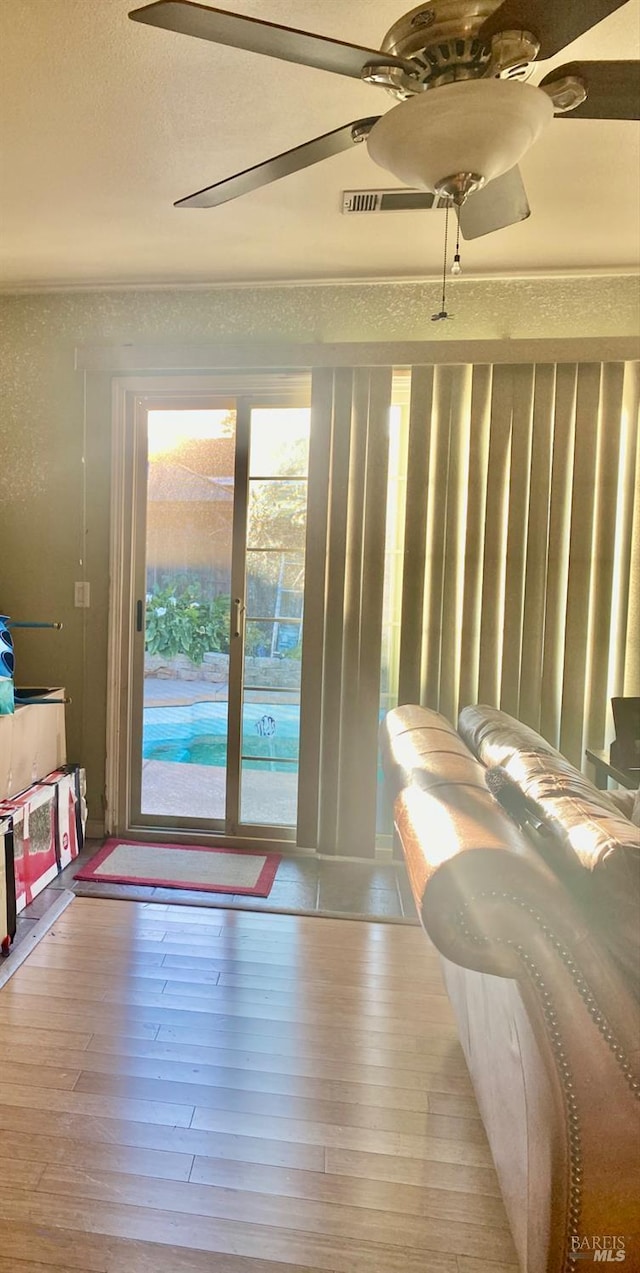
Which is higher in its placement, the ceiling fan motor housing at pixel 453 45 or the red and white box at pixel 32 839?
the ceiling fan motor housing at pixel 453 45

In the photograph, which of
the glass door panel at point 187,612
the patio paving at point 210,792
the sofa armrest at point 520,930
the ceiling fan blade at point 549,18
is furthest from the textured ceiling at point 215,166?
the patio paving at point 210,792

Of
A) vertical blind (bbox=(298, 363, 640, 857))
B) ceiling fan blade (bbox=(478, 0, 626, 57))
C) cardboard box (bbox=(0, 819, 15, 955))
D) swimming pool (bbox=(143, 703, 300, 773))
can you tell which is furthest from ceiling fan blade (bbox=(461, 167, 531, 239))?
cardboard box (bbox=(0, 819, 15, 955))

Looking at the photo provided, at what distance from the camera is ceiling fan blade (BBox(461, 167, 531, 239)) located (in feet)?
5.14

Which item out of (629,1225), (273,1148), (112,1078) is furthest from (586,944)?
(112,1078)

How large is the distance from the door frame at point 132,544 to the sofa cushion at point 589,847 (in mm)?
1961

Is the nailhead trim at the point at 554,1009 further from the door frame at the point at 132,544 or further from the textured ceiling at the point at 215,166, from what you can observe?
the door frame at the point at 132,544

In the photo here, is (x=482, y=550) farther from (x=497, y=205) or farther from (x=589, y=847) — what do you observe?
(x=589, y=847)

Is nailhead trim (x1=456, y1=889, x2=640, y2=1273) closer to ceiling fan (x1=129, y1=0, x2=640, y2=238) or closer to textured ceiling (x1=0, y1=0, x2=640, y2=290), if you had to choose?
ceiling fan (x1=129, y1=0, x2=640, y2=238)

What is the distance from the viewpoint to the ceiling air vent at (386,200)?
2.16 meters

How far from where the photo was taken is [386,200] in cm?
219

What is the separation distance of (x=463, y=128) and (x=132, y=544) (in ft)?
7.74

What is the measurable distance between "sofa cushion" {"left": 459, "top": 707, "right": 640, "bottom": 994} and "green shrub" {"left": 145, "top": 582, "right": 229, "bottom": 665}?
1.91 meters

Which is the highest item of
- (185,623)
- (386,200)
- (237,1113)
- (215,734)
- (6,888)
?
(386,200)

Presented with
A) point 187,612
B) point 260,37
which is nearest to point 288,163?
point 260,37
